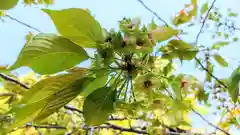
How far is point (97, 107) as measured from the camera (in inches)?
20.3

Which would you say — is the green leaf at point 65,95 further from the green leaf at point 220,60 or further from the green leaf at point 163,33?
the green leaf at point 220,60

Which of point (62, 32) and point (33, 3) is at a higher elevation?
point (33, 3)

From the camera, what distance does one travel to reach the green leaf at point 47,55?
1.57 feet

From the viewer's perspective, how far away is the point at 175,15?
73 centimetres

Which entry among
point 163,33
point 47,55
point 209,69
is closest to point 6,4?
point 47,55

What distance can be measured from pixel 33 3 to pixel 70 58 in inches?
37.2

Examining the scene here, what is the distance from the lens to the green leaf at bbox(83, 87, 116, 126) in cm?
51

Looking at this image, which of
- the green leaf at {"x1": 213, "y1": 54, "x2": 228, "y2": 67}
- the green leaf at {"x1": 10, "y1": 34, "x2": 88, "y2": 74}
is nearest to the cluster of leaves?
the green leaf at {"x1": 10, "y1": 34, "x2": 88, "y2": 74}

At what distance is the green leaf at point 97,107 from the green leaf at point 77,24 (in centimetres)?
7

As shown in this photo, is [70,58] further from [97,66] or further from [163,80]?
[163,80]

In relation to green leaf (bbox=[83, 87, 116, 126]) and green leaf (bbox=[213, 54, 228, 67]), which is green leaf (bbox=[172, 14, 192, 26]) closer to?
green leaf (bbox=[213, 54, 228, 67])

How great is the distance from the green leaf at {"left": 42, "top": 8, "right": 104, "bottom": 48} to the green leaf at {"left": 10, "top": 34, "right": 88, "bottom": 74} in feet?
0.05

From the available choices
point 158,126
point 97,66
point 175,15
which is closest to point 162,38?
point 97,66

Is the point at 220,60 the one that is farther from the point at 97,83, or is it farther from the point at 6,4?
the point at 6,4
